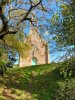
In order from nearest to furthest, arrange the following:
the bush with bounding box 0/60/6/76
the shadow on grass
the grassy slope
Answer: the grassy slope < the shadow on grass < the bush with bounding box 0/60/6/76

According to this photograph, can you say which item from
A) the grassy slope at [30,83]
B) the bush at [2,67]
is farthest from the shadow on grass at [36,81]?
the bush at [2,67]

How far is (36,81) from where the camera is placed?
32.3 meters

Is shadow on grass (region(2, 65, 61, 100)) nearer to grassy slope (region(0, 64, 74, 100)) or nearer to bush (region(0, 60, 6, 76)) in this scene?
grassy slope (region(0, 64, 74, 100))

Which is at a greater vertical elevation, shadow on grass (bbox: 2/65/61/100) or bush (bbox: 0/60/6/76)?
bush (bbox: 0/60/6/76)

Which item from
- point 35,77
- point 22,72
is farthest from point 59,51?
point 22,72

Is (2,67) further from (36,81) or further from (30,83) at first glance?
(36,81)

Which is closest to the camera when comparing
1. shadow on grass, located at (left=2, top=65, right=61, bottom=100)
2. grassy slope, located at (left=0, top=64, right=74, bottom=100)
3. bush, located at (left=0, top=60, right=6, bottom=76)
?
grassy slope, located at (left=0, top=64, right=74, bottom=100)

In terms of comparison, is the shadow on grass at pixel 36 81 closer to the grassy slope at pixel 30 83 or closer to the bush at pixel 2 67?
the grassy slope at pixel 30 83

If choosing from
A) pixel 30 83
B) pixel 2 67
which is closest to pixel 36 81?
pixel 30 83

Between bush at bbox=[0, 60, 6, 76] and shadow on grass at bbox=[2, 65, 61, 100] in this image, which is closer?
shadow on grass at bbox=[2, 65, 61, 100]

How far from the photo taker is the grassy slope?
91.5 feet

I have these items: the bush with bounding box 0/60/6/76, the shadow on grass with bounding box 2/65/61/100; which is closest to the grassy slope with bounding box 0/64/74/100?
the shadow on grass with bounding box 2/65/61/100

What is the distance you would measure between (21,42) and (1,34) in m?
8.95

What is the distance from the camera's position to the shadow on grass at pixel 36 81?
94.9ft
